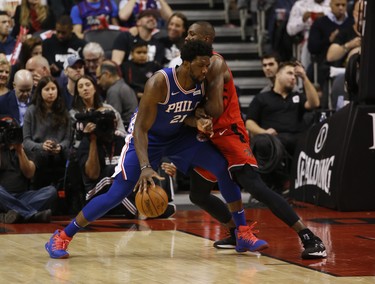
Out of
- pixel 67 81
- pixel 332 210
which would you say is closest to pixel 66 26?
pixel 67 81

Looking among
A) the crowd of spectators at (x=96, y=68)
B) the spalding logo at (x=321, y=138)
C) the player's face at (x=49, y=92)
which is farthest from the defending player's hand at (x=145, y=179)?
the spalding logo at (x=321, y=138)

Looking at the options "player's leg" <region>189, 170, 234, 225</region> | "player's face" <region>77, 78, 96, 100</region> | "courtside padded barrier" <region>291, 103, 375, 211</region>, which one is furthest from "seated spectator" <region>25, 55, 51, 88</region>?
"player's leg" <region>189, 170, 234, 225</region>

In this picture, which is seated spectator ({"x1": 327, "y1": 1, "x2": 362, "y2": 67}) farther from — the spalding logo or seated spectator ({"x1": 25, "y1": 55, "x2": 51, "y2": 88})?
seated spectator ({"x1": 25, "y1": 55, "x2": 51, "y2": 88})

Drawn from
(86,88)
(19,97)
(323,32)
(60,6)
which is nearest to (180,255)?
(86,88)

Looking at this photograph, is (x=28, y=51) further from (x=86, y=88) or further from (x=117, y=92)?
(x=86, y=88)

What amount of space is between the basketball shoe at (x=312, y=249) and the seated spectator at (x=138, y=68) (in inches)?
229

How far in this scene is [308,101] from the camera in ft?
40.5

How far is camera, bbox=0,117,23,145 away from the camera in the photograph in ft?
32.7

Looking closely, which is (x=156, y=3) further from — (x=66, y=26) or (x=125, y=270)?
(x=125, y=270)

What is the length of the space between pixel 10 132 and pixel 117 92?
2.42 metres

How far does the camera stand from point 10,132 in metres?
9.97

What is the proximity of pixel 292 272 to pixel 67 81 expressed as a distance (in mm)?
6326

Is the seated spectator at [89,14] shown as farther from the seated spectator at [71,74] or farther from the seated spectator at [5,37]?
the seated spectator at [71,74]

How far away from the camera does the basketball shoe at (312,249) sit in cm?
738
